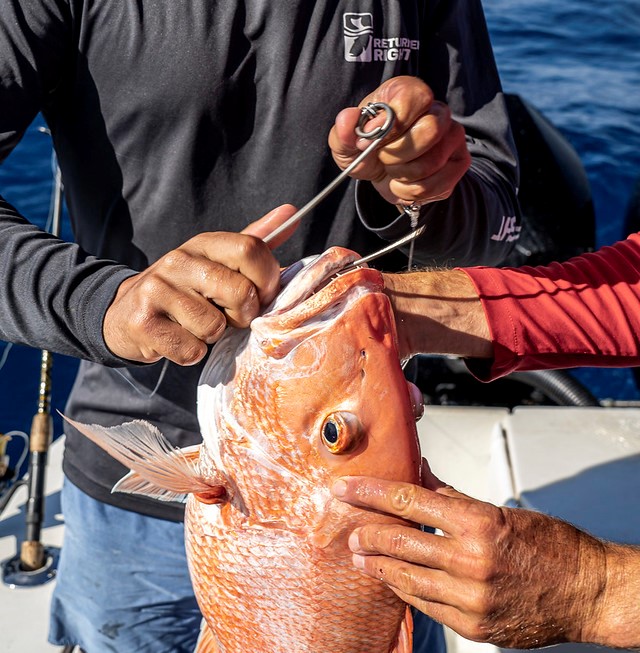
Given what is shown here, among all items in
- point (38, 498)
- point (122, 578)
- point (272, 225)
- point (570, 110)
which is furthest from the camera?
point (570, 110)

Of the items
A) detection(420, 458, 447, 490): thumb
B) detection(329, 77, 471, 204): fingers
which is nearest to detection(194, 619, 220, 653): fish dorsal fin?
detection(420, 458, 447, 490): thumb

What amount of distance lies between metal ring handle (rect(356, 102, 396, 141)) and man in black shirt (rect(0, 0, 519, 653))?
26 millimetres

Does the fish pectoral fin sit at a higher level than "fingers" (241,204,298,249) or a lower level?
lower

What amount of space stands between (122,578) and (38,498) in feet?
2.74

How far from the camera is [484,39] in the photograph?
2.22 metres

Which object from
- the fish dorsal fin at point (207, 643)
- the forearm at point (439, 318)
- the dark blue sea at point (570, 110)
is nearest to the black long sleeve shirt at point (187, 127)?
the forearm at point (439, 318)

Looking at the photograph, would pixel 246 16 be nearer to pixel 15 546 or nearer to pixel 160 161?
pixel 160 161

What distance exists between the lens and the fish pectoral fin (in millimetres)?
1572

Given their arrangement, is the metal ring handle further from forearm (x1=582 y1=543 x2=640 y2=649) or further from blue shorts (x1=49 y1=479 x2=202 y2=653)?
blue shorts (x1=49 y1=479 x2=202 y2=653)

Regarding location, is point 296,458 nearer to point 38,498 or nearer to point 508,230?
point 508,230

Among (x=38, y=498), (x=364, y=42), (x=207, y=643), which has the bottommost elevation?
(x=38, y=498)

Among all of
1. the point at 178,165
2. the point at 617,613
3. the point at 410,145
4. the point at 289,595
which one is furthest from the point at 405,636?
the point at 178,165

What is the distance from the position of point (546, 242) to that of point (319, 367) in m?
3.86

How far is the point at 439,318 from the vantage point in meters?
1.99
